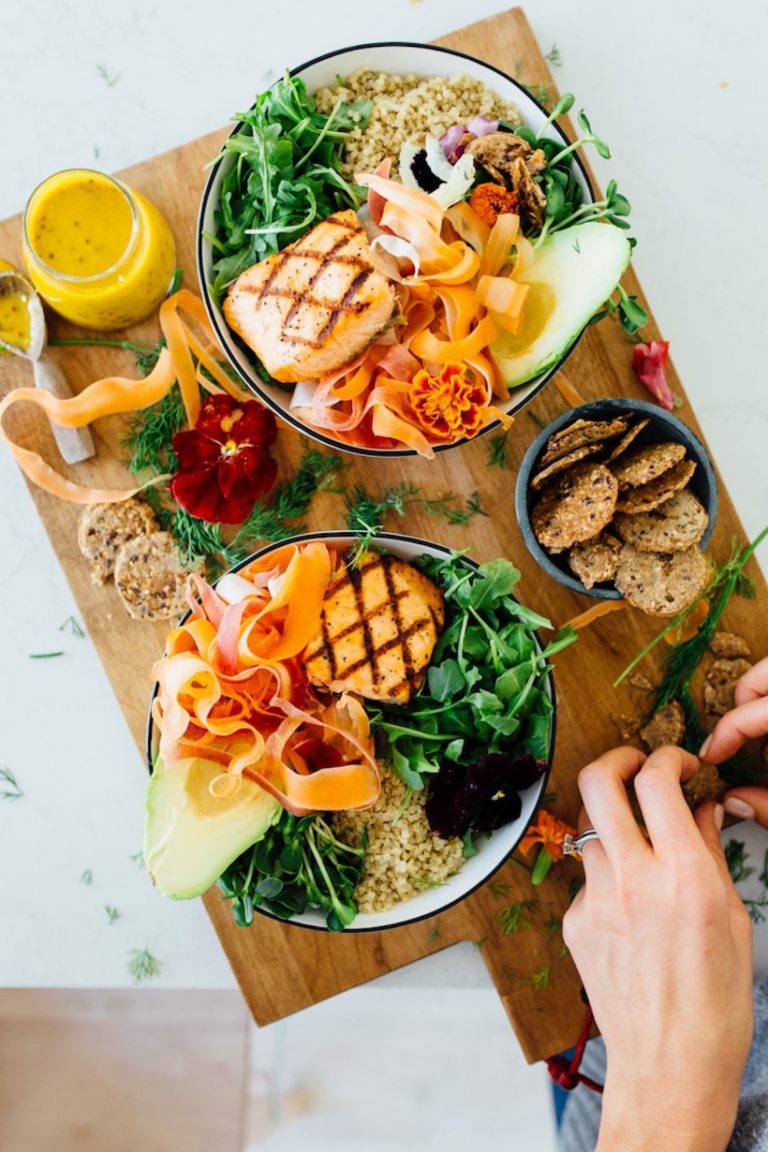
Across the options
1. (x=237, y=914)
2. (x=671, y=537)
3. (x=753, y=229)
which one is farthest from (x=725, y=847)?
(x=753, y=229)

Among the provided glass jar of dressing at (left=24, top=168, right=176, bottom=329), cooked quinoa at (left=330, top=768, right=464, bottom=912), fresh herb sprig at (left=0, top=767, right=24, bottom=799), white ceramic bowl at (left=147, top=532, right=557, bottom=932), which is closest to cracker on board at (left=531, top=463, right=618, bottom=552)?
white ceramic bowl at (left=147, top=532, right=557, bottom=932)

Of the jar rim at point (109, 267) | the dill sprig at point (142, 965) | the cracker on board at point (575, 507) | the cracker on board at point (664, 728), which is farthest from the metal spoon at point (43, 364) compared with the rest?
the cracker on board at point (664, 728)

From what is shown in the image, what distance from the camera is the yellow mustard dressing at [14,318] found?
1.86 m

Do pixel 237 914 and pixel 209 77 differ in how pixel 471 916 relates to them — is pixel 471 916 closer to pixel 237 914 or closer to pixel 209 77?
pixel 237 914

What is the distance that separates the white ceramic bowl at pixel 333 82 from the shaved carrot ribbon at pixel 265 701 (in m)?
0.26

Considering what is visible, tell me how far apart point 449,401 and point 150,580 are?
697 millimetres

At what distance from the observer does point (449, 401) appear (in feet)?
5.23

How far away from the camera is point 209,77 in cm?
208

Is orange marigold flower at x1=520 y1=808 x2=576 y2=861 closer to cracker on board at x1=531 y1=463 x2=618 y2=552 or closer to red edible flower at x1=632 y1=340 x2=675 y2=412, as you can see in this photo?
cracker on board at x1=531 y1=463 x2=618 y2=552

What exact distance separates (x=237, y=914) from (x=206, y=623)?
1.66 ft

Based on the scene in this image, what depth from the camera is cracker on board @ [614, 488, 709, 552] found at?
5.51 feet

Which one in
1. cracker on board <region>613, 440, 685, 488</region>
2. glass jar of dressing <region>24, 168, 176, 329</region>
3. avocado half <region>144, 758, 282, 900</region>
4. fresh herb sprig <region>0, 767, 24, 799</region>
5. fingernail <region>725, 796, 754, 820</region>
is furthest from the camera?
fresh herb sprig <region>0, 767, 24, 799</region>

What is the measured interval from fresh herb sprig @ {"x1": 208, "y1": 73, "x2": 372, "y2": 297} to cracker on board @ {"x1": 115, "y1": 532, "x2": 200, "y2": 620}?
51 centimetres

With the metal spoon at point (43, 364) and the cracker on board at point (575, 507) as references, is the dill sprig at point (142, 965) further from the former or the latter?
the cracker on board at point (575, 507)
